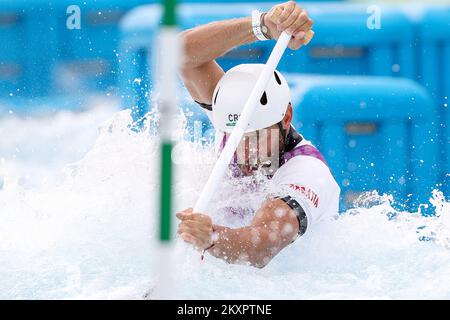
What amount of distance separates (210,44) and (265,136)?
0.42 metres

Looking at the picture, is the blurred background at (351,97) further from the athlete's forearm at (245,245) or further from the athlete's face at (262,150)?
the athlete's forearm at (245,245)

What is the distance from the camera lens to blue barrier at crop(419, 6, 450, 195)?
466 cm

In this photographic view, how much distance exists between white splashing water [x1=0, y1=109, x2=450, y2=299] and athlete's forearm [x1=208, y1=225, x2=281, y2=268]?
89 mm

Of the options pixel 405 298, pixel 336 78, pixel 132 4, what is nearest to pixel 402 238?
pixel 405 298

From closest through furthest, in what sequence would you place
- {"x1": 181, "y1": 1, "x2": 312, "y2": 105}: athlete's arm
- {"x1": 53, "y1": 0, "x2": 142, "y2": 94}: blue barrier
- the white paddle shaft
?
→ the white paddle shaft
{"x1": 181, "y1": 1, "x2": 312, "y2": 105}: athlete's arm
{"x1": 53, "y1": 0, "x2": 142, "y2": 94}: blue barrier

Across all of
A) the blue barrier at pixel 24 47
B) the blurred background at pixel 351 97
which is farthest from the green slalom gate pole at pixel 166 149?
the blue barrier at pixel 24 47

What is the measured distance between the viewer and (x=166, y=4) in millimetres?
1446

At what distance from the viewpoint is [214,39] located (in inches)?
117

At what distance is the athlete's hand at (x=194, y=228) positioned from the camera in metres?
2.24

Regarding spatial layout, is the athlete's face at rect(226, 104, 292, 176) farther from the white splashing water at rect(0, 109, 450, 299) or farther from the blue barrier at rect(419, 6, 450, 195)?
the blue barrier at rect(419, 6, 450, 195)

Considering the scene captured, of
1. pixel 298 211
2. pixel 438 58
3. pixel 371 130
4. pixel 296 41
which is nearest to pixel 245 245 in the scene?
pixel 298 211

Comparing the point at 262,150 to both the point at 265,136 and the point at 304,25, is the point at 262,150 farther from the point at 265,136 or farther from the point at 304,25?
the point at 304,25

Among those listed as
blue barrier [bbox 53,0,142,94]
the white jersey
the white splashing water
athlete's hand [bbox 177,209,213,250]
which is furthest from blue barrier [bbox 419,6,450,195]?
athlete's hand [bbox 177,209,213,250]

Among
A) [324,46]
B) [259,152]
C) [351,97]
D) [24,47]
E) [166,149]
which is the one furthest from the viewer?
[24,47]
